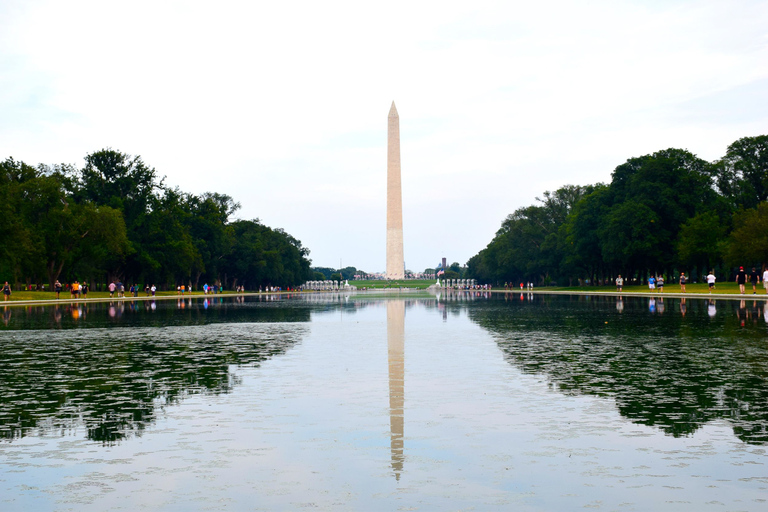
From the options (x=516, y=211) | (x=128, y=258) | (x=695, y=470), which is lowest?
(x=695, y=470)

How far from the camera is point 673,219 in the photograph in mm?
84750

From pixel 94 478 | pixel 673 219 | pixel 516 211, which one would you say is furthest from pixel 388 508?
pixel 516 211

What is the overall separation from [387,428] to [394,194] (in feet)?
287

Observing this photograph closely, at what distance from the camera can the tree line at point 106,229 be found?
7538 cm

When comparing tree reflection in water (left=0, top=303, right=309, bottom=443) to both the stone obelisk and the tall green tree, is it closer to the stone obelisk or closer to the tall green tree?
the stone obelisk

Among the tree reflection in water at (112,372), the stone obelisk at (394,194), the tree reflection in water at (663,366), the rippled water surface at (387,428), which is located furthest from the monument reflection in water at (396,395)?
the stone obelisk at (394,194)

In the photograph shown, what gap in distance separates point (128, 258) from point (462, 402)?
84.8m

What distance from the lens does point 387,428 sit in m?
9.02

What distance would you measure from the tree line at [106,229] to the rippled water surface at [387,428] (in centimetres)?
5815

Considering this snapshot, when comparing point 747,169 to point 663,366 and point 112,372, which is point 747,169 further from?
point 112,372

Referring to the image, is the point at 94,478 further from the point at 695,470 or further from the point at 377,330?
the point at 377,330

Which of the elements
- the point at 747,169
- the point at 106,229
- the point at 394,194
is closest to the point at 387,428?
the point at 106,229

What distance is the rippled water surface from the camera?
6430 mm

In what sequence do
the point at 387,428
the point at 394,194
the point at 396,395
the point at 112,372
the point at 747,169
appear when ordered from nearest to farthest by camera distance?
the point at 387,428
the point at 396,395
the point at 112,372
the point at 747,169
the point at 394,194
